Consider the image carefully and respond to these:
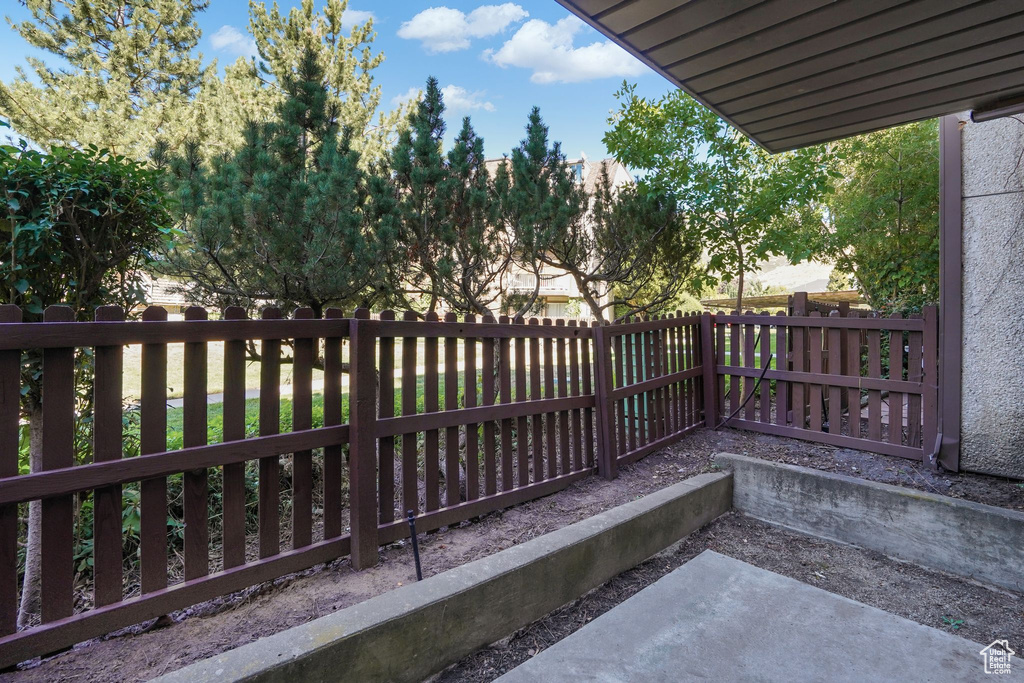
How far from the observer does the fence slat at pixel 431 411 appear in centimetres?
262

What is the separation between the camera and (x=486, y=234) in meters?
4.53

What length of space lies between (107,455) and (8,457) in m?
0.25

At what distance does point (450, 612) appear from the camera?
5.84 feet

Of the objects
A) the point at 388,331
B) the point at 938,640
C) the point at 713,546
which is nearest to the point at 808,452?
the point at 713,546

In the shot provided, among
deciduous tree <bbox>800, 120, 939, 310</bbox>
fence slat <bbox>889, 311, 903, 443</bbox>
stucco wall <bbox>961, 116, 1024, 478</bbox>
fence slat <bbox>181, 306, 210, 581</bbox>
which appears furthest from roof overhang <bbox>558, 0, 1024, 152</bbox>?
deciduous tree <bbox>800, 120, 939, 310</bbox>

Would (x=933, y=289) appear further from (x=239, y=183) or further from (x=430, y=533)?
(x=239, y=183)

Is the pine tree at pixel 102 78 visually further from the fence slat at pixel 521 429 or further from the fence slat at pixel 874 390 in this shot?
the fence slat at pixel 874 390

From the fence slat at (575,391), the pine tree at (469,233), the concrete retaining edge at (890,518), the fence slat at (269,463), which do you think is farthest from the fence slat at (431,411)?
the concrete retaining edge at (890,518)

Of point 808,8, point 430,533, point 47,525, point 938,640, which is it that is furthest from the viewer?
point 430,533

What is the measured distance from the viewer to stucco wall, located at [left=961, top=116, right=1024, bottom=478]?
319cm

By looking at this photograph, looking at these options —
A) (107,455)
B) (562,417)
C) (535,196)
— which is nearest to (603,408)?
(562,417)

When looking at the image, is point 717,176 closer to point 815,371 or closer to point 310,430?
point 815,371

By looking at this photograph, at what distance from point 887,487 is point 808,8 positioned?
2.60 metres

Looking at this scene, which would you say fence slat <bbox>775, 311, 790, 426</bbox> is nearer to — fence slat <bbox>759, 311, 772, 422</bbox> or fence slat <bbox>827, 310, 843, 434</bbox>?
fence slat <bbox>759, 311, 772, 422</bbox>
